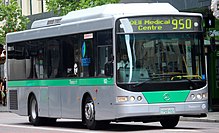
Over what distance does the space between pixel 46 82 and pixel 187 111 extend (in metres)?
5.66

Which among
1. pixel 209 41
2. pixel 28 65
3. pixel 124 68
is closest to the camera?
pixel 124 68

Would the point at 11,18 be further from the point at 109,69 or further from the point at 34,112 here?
the point at 109,69

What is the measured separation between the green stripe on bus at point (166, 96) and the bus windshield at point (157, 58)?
1.08ft

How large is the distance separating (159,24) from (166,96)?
72.9 inches

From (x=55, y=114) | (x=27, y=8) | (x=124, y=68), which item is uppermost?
(x=27, y=8)

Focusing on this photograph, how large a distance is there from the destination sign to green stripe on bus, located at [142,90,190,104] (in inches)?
63.3

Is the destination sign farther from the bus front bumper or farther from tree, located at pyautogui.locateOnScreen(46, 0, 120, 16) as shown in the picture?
tree, located at pyautogui.locateOnScreen(46, 0, 120, 16)

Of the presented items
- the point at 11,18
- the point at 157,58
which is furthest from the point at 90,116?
the point at 11,18

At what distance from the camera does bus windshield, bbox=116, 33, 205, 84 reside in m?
19.9

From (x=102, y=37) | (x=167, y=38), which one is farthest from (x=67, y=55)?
(x=167, y=38)

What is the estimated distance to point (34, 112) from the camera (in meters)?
25.7

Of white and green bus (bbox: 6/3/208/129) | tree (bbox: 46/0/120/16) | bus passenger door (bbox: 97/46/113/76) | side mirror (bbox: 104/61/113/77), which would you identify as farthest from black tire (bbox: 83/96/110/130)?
tree (bbox: 46/0/120/16)

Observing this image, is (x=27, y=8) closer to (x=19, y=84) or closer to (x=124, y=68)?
(x=19, y=84)

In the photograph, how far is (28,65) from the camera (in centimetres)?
2573
